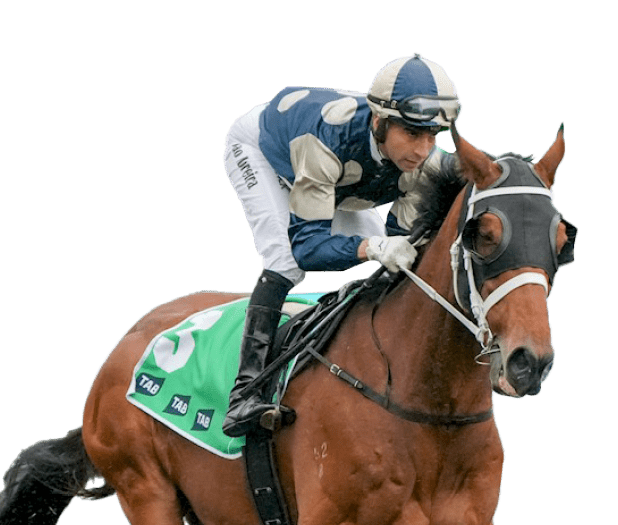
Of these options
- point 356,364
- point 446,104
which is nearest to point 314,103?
point 446,104

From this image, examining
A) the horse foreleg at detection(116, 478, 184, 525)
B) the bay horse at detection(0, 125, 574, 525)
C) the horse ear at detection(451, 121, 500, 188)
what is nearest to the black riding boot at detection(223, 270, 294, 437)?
the bay horse at detection(0, 125, 574, 525)

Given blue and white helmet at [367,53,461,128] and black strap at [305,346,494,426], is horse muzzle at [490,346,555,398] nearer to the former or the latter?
black strap at [305,346,494,426]

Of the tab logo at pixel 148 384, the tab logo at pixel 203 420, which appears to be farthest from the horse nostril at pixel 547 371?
the tab logo at pixel 148 384

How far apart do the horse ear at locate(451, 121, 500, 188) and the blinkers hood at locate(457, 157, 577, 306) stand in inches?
1.5

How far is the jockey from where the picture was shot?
7.65 m

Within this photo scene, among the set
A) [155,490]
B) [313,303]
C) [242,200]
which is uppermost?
[242,200]

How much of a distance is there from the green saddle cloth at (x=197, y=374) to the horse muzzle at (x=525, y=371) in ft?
6.22

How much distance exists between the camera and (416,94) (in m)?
7.61

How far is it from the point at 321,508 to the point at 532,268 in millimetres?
1618

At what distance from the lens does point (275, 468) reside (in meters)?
8.02

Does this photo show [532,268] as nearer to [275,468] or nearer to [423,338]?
[423,338]

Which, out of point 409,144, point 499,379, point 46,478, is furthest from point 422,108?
point 46,478

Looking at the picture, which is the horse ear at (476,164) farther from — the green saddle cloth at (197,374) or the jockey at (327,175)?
the green saddle cloth at (197,374)

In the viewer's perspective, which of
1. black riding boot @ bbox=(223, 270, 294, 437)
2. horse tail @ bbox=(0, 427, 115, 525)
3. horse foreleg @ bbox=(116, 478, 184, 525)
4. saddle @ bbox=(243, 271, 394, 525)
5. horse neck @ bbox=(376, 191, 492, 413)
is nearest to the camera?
horse neck @ bbox=(376, 191, 492, 413)
